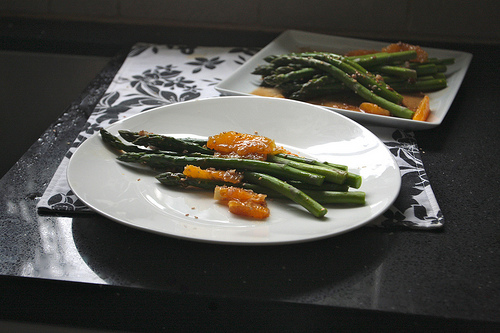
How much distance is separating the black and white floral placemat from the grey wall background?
346 mm

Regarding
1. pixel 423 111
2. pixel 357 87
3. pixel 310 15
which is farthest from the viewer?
pixel 310 15

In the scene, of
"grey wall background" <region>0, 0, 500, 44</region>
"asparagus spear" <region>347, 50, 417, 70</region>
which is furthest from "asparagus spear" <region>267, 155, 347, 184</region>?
"grey wall background" <region>0, 0, 500, 44</region>

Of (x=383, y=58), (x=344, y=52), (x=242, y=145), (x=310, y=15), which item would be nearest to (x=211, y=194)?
(x=242, y=145)

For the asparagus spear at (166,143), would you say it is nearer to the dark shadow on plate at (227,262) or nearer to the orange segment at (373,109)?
the dark shadow on plate at (227,262)

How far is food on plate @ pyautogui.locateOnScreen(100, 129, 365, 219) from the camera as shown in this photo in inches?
41.8

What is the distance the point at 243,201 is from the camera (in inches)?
42.0

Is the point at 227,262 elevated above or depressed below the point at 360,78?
below

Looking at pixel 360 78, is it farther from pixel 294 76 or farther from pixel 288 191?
pixel 288 191

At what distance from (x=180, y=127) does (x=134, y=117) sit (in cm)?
13

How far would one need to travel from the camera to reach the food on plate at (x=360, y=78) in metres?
1.62

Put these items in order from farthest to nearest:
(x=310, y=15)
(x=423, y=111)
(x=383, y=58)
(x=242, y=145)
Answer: (x=310, y=15), (x=383, y=58), (x=423, y=111), (x=242, y=145)

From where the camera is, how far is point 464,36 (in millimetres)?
2303

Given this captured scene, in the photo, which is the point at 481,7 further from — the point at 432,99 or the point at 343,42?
the point at 432,99

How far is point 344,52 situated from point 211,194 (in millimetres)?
1176
